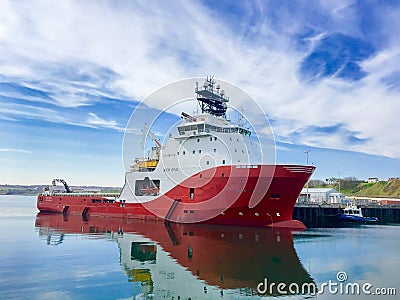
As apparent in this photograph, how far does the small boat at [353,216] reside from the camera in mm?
34156

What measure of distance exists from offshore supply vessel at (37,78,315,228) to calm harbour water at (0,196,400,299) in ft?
4.85

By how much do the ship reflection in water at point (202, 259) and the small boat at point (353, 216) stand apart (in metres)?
16.3

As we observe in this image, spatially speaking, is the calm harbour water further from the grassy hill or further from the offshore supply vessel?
the grassy hill

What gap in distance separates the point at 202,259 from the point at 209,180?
8.09m

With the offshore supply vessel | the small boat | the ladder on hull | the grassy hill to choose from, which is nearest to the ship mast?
the offshore supply vessel

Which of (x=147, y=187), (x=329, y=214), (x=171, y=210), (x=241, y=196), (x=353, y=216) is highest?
(x=147, y=187)

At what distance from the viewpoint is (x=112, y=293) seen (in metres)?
9.86

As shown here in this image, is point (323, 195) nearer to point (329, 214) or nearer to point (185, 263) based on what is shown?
point (329, 214)

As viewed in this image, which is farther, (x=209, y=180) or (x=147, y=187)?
(x=147, y=187)

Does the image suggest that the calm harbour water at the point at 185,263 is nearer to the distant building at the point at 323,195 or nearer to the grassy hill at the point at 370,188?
the distant building at the point at 323,195

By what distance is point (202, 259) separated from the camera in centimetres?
1395

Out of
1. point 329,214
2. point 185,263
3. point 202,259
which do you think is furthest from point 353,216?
point 185,263

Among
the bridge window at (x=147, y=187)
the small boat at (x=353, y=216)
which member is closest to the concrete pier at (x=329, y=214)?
the small boat at (x=353, y=216)

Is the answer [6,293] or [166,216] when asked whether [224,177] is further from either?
[6,293]
